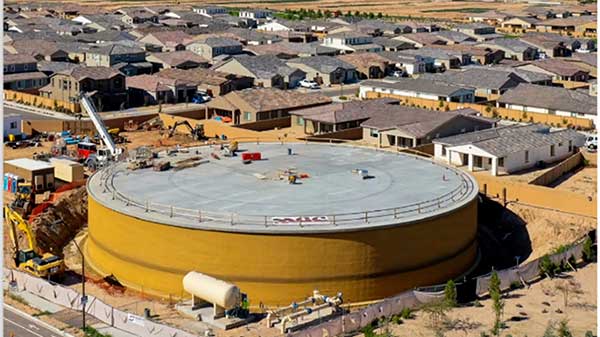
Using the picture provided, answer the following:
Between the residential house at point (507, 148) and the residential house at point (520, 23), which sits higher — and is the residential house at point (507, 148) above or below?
above

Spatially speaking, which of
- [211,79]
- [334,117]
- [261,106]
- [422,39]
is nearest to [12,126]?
[261,106]

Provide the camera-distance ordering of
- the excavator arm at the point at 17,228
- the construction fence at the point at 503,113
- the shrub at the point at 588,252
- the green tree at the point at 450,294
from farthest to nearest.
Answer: the construction fence at the point at 503,113 → the shrub at the point at 588,252 → the excavator arm at the point at 17,228 → the green tree at the point at 450,294

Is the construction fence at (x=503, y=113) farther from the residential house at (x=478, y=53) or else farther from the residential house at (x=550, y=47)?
the residential house at (x=550, y=47)

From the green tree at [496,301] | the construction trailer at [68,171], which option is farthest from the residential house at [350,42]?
the green tree at [496,301]

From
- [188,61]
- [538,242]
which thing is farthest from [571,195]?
Answer: [188,61]

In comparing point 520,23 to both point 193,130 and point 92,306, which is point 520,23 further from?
point 92,306
